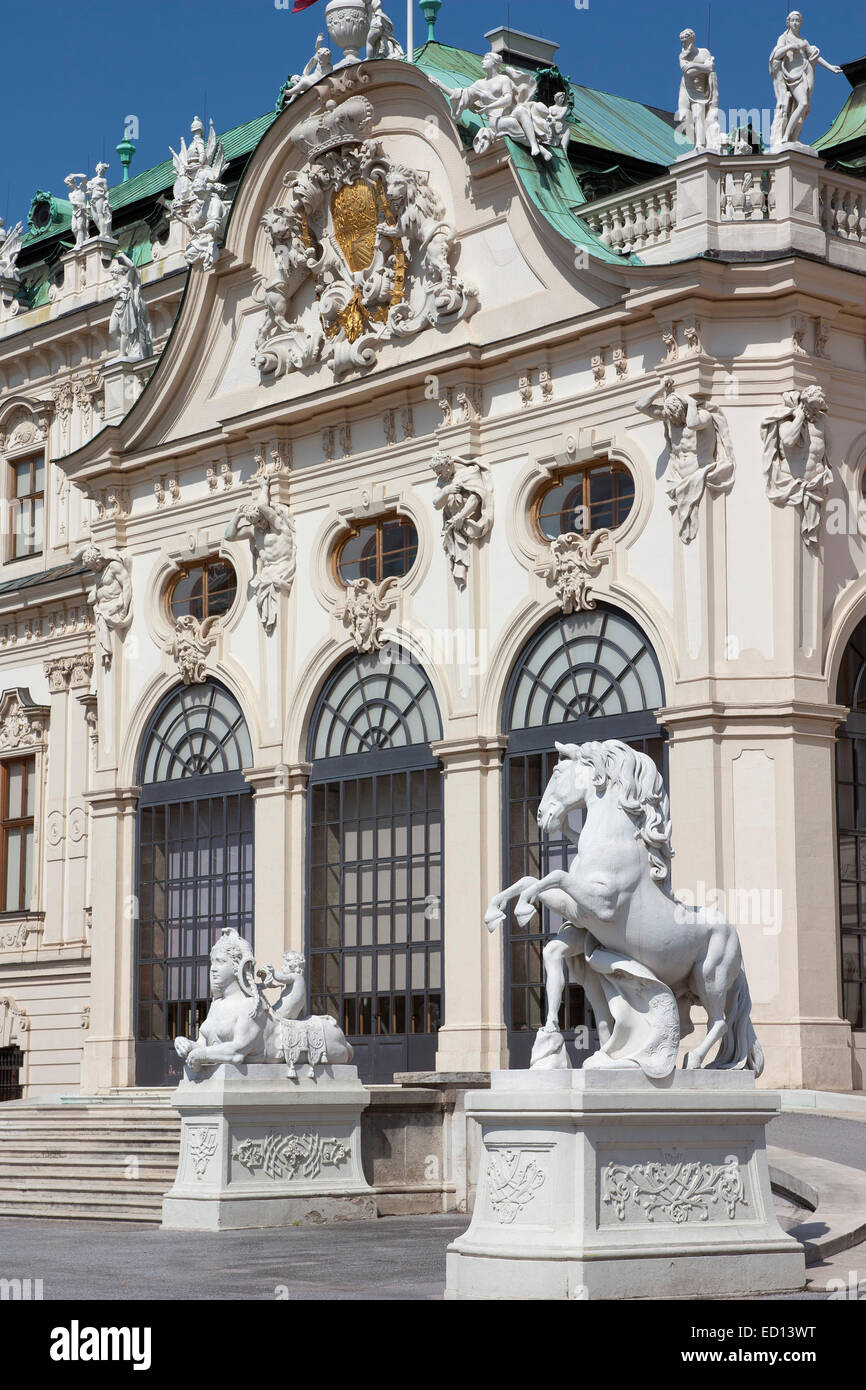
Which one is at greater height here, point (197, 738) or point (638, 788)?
point (197, 738)

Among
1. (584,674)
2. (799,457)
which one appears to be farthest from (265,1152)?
(799,457)

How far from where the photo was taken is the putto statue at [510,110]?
29.3m

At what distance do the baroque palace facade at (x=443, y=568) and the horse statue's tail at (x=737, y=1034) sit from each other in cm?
1023

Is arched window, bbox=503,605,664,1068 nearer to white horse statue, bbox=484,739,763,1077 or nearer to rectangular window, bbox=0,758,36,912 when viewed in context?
white horse statue, bbox=484,739,763,1077

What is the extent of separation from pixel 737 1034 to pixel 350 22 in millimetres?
21176

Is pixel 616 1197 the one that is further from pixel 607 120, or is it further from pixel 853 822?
pixel 607 120

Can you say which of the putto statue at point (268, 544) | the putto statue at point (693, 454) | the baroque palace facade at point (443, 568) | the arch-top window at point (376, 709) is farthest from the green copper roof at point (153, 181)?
the putto statue at point (693, 454)

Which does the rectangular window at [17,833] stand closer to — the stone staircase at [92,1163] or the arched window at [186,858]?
the arched window at [186,858]

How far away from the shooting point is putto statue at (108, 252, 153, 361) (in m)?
36.1

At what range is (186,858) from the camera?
33688 mm

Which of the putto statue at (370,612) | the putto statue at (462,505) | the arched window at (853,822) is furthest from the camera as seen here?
the putto statue at (370,612)

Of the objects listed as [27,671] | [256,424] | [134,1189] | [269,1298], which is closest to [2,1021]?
[27,671]

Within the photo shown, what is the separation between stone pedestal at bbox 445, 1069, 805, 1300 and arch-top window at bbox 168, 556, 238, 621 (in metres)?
20.1

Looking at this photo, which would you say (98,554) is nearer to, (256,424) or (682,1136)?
(256,424)
